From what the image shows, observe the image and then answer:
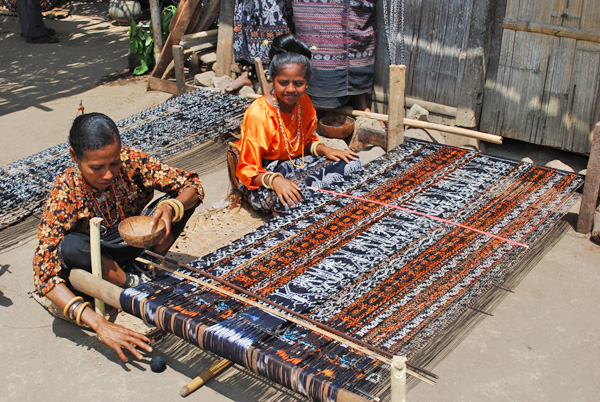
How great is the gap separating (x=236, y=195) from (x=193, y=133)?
0.99m

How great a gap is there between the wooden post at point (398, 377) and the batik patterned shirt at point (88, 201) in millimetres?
1678

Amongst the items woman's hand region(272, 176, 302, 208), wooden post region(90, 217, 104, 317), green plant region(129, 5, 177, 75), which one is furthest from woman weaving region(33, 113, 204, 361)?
green plant region(129, 5, 177, 75)

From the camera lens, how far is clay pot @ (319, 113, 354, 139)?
5.91 m

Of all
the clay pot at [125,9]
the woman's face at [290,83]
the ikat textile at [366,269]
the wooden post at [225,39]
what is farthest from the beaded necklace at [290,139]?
the clay pot at [125,9]

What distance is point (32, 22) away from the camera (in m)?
9.87

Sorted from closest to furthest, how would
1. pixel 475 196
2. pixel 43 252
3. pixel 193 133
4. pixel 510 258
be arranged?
1. pixel 43 252
2. pixel 510 258
3. pixel 475 196
4. pixel 193 133

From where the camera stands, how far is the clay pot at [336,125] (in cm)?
591

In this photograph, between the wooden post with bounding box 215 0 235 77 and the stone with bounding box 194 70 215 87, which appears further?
the wooden post with bounding box 215 0 235 77

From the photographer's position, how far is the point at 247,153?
4.14m

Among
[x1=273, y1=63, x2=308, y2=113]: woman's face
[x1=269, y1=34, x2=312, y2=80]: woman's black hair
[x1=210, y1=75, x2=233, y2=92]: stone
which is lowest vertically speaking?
[x1=210, y1=75, x2=233, y2=92]: stone

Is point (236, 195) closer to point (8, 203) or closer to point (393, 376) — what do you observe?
point (8, 203)

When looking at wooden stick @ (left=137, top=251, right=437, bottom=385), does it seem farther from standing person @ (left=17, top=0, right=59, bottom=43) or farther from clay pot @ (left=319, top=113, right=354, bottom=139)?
standing person @ (left=17, top=0, right=59, bottom=43)

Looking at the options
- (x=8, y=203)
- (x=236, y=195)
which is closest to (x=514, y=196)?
(x=236, y=195)

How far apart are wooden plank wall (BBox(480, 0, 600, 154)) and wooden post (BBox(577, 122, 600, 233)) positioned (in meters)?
1.17
